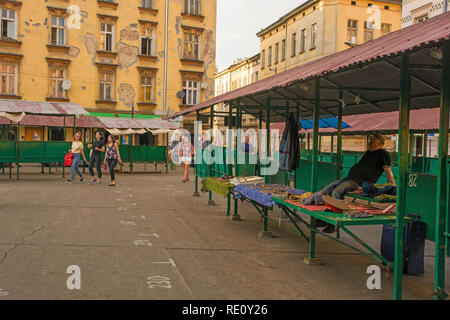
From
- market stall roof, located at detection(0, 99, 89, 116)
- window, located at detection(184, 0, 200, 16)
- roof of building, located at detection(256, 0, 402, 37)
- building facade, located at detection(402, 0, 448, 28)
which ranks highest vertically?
roof of building, located at detection(256, 0, 402, 37)

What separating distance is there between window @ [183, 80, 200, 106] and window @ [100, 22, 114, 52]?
20.4ft

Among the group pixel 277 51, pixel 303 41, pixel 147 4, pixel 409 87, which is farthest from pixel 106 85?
pixel 409 87

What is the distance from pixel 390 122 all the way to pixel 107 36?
2316cm

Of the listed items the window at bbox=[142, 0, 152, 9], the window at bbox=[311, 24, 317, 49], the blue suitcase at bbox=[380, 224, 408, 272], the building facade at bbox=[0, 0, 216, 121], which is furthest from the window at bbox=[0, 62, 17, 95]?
the blue suitcase at bbox=[380, 224, 408, 272]

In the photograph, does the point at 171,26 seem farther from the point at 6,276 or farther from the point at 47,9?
the point at 6,276

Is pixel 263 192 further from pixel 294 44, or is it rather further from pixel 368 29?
pixel 294 44

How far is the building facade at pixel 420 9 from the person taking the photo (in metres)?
23.3

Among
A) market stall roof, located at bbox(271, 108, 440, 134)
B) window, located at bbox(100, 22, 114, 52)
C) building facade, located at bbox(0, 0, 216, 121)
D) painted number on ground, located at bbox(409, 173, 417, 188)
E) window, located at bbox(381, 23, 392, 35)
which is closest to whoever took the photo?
painted number on ground, located at bbox(409, 173, 417, 188)

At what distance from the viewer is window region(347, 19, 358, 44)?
127ft

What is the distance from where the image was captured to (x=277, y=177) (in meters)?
10.6

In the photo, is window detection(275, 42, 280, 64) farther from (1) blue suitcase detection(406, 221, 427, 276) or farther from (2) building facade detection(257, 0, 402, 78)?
(1) blue suitcase detection(406, 221, 427, 276)

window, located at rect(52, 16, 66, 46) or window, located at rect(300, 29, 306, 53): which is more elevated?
window, located at rect(300, 29, 306, 53)

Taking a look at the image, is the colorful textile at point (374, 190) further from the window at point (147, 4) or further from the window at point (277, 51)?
the window at point (277, 51)

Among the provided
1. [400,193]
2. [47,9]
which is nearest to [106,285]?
[400,193]
